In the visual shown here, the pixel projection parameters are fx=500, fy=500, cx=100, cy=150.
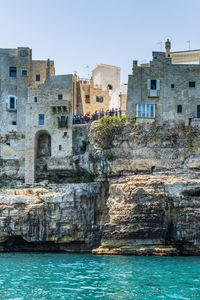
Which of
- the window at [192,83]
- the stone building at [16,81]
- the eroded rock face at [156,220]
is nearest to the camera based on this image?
the eroded rock face at [156,220]

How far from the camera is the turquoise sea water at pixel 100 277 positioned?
73.5 ft

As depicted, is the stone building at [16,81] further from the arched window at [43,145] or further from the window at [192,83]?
the window at [192,83]

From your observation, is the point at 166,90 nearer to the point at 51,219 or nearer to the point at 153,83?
the point at 153,83

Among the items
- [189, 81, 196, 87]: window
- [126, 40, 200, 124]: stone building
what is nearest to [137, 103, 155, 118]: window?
[126, 40, 200, 124]: stone building

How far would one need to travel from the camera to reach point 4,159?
4722 centimetres

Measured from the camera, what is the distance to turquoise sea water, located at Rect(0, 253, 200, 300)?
22406 mm

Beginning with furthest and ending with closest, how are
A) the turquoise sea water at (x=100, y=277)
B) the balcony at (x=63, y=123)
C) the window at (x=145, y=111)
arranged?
the balcony at (x=63, y=123) < the window at (x=145, y=111) < the turquoise sea water at (x=100, y=277)

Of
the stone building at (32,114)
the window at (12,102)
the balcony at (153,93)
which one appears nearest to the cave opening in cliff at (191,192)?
the balcony at (153,93)

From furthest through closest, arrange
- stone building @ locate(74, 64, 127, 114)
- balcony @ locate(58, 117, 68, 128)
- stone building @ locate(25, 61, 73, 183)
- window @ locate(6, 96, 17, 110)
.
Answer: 1. stone building @ locate(74, 64, 127, 114)
2. window @ locate(6, 96, 17, 110)
3. balcony @ locate(58, 117, 68, 128)
4. stone building @ locate(25, 61, 73, 183)

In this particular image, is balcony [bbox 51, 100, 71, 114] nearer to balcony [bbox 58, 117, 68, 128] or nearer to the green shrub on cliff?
balcony [bbox 58, 117, 68, 128]

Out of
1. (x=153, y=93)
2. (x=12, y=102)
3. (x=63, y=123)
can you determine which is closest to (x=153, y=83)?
(x=153, y=93)

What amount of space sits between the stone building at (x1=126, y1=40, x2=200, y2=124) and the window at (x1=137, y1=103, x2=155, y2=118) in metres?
0.37

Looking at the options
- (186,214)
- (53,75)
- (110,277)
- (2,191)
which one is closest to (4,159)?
(2,191)

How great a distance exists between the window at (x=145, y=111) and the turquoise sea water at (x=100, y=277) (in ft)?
44.5
